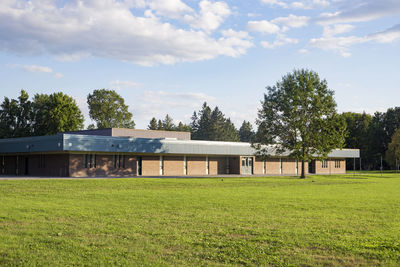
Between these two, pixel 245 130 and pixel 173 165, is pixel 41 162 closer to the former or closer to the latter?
pixel 173 165

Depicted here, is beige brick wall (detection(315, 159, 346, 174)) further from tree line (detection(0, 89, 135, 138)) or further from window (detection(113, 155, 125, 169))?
tree line (detection(0, 89, 135, 138))

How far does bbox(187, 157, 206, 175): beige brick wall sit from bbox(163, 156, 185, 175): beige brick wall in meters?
1.18

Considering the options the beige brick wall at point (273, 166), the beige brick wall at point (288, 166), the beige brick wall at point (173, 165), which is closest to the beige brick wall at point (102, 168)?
the beige brick wall at point (173, 165)

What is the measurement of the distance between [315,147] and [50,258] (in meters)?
45.8

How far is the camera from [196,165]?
60312 millimetres

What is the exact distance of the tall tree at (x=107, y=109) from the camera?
97.3 metres

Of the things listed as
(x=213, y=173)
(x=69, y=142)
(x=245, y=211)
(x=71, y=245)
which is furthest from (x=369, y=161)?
(x=71, y=245)

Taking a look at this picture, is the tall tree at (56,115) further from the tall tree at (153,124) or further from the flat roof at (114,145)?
the tall tree at (153,124)

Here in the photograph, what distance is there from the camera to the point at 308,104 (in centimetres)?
5134

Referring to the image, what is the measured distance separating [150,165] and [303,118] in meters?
19.5

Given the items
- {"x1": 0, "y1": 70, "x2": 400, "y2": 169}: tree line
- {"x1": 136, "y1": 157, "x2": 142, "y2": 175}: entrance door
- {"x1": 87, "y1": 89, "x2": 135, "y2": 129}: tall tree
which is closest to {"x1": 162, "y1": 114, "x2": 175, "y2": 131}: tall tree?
{"x1": 0, "y1": 70, "x2": 400, "y2": 169}: tree line

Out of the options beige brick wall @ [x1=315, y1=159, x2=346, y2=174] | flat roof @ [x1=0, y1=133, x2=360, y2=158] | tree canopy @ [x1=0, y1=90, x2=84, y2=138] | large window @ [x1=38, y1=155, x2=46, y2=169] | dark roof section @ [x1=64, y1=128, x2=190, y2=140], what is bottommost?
beige brick wall @ [x1=315, y1=159, x2=346, y2=174]

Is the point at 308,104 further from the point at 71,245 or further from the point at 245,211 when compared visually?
the point at 71,245

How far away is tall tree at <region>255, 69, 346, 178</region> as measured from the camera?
50.9 m
